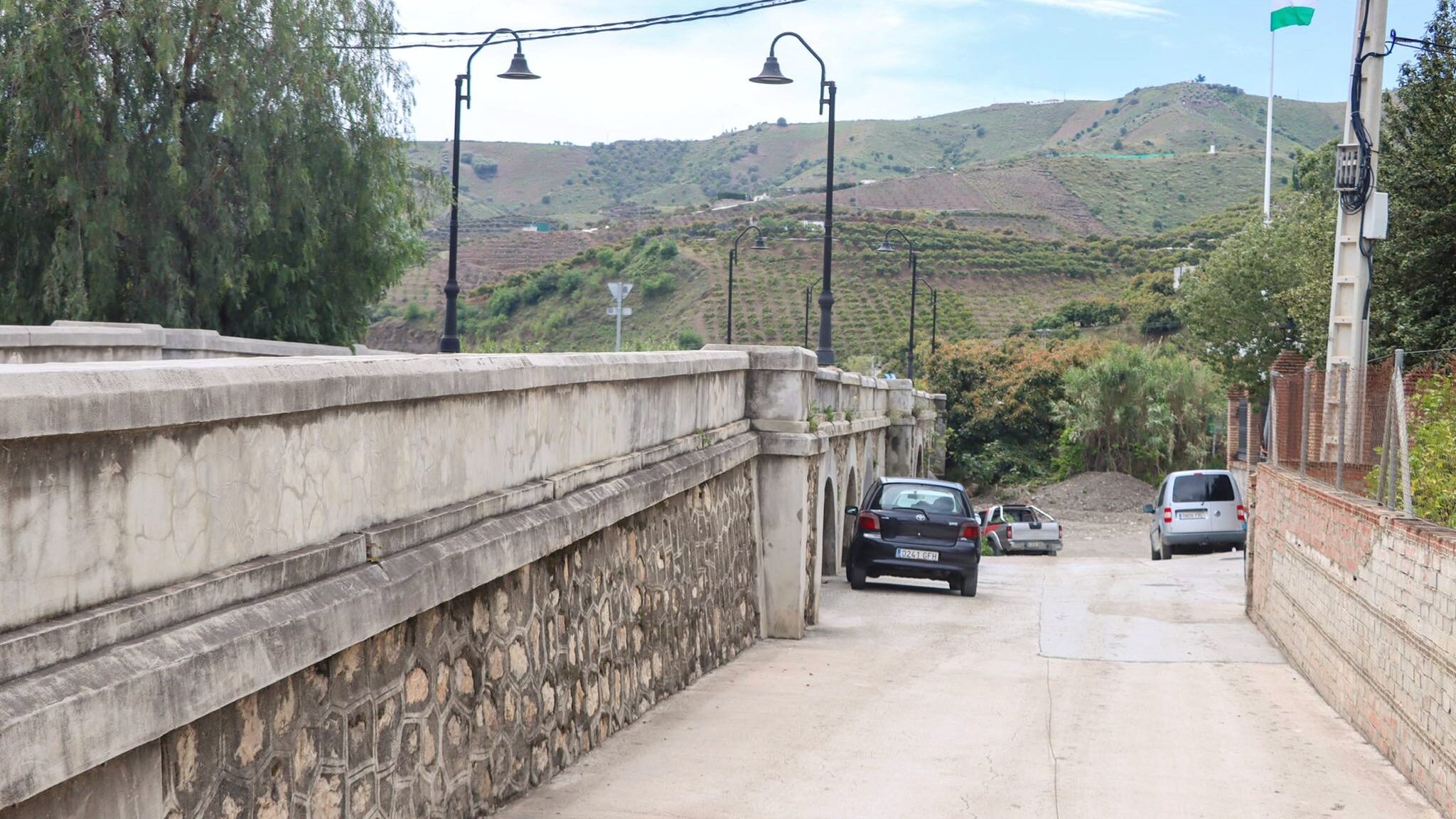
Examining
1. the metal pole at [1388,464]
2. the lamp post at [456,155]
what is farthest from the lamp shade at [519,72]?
the metal pole at [1388,464]

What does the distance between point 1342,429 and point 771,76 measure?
11995mm

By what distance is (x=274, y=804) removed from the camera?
415 cm

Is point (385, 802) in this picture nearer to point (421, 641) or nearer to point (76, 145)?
point (421, 641)

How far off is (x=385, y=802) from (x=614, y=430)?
379 cm

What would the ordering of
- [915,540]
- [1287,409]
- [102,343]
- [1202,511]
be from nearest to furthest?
1. [102,343]
2. [1287,409]
3. [915,540]
4. [1202,511]

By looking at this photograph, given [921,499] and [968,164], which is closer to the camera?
[921,499]

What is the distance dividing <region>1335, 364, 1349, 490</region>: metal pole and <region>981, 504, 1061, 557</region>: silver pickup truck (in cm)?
2374

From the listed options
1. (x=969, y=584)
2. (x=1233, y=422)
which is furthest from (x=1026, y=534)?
(x=969, y=584)

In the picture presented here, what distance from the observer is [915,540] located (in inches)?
764

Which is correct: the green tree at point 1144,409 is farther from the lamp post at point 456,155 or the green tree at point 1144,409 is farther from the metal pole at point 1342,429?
the metal pole at point 1342,429

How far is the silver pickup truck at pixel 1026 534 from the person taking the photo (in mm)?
35375

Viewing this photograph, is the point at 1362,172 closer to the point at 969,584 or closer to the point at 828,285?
the point at 969,584

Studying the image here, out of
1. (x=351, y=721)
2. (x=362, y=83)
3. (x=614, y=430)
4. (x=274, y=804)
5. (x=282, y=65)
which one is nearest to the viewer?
(x=274, y=804)

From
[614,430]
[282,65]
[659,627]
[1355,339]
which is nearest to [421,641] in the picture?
[614,430]
